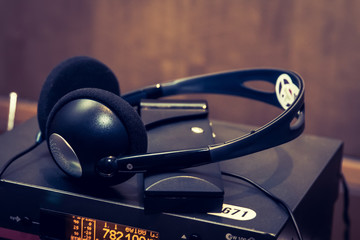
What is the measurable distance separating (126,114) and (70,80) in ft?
0.54

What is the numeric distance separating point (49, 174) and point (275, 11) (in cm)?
59

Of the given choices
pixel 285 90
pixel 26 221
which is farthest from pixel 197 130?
pixel 26 221

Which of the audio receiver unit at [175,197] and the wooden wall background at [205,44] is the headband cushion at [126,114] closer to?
the audio receiver unit at [175,197]

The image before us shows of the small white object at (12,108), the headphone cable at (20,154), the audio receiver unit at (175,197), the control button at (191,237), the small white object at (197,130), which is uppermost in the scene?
the small white object at (197,130)

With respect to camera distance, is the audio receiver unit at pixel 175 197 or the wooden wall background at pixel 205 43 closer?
the audio receiver unit at pixel 175 197

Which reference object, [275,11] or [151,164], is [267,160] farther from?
[275,11]

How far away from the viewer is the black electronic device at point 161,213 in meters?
0.62

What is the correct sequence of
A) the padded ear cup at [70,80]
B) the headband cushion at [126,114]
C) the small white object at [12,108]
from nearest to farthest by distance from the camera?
1. the headband cushion at [126,114]
2. the padded ear cup at [70,80]
3. the small white object at [12,108]

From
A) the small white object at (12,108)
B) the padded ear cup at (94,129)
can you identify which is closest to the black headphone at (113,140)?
the padded ear cup at (94,129)

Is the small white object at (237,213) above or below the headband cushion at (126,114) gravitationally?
below

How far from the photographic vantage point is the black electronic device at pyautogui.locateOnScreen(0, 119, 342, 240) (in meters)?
0.62

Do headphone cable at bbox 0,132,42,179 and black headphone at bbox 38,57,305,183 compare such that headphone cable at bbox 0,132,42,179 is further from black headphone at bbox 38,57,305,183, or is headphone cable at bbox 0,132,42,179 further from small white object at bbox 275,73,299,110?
small white object at bbox 275,73,299,110

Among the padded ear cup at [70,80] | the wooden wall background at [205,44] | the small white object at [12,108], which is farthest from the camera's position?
the small white object at [12,108]

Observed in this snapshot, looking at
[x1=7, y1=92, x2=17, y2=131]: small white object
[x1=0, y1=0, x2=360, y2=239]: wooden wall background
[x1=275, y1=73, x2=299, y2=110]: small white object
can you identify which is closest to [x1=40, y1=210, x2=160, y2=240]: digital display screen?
[x1=275, y1=73, x2=299, y2=110]: small white object
